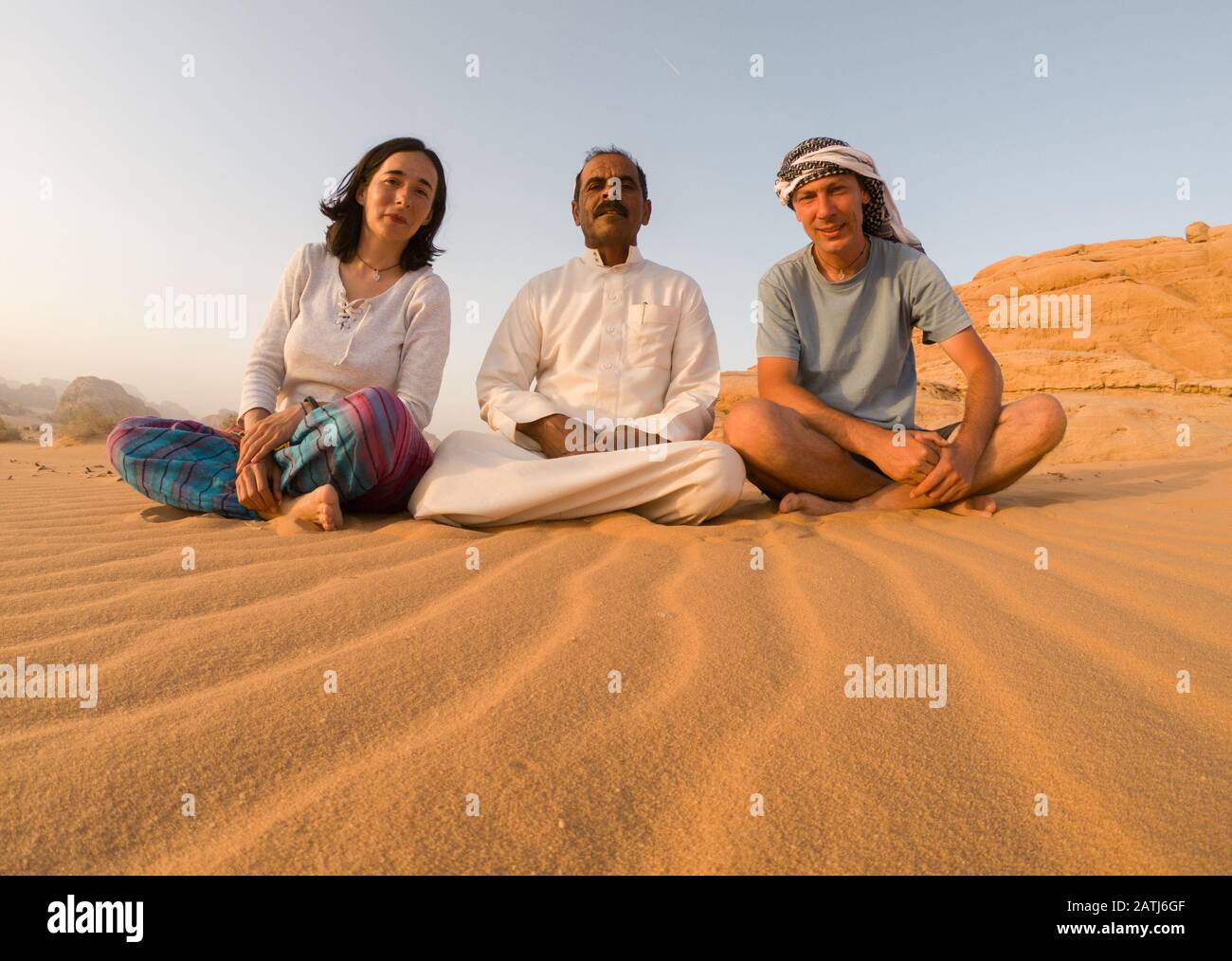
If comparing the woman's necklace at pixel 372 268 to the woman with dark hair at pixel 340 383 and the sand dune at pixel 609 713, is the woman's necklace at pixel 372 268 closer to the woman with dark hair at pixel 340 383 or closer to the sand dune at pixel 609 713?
the woman with dark hair at pixel 340 383

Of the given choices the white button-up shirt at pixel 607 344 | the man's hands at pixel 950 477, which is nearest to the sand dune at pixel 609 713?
the man's hands at pixel 950 477

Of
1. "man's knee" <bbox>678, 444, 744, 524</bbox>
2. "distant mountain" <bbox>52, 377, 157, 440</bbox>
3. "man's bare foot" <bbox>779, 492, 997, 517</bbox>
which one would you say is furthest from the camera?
"distant mountain" <bbox>52, 377, 157, 440</bbox>

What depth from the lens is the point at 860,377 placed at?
359 centimetres

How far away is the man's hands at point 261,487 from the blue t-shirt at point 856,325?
7.05 ft

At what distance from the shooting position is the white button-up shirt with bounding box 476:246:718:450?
3740mm

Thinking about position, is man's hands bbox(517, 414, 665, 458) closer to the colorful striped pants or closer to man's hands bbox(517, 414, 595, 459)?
man's hands bbox(517, 414, 595, 459)

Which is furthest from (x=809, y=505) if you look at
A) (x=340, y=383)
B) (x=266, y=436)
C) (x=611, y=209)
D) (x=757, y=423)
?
(x=266, y=436)

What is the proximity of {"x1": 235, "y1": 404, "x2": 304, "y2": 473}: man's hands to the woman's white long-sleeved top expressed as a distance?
33 cm

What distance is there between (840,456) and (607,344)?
1235mm

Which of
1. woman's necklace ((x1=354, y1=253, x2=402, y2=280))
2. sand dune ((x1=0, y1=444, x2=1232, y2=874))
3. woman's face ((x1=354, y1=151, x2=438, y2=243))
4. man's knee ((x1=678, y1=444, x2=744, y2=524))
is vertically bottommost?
sand dune ((x1=0, y1=444, x2=1232, y2=874))

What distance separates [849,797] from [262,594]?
148cm

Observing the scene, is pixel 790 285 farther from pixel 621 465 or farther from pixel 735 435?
pixel 621 465

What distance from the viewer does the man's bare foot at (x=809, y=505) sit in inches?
131

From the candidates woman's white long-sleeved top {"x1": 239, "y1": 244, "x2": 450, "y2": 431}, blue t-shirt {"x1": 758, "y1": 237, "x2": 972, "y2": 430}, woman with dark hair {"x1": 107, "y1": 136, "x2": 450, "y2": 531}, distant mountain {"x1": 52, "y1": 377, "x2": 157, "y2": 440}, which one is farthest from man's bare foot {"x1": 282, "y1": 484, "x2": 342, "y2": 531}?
distant mountain {"x1": 52, "y1": 377, "x2": 157, "y2": 440}
